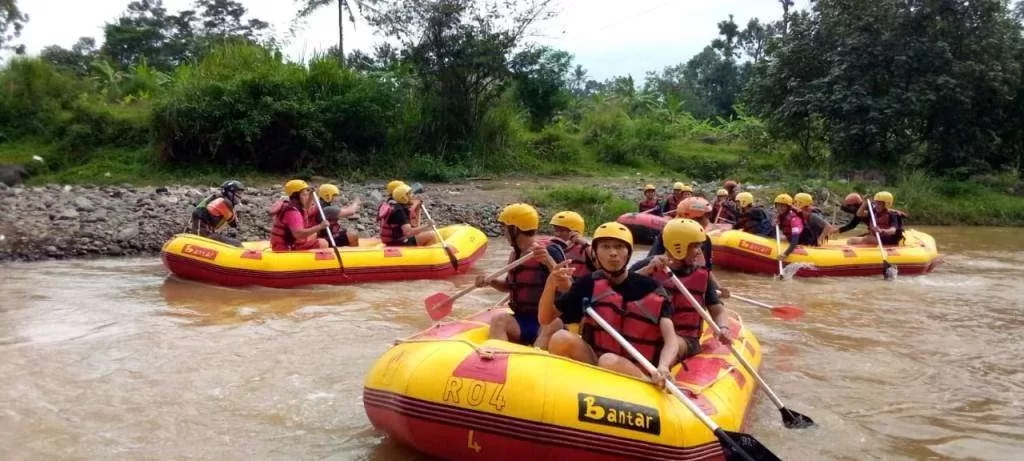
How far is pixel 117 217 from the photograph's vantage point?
11.9 meters

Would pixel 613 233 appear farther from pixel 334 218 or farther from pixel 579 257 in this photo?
pixel 334 218

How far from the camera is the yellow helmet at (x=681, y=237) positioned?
4.89m

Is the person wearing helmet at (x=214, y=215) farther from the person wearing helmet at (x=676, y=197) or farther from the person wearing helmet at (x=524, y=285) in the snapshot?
the person wearing helmet at (x=676, y=197)

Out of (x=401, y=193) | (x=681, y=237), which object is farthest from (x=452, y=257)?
(x=681, y=237)

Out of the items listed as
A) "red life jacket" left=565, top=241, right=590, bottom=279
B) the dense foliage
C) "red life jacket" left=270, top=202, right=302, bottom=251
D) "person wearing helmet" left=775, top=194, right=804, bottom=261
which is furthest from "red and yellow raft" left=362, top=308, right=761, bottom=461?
the dense foliage

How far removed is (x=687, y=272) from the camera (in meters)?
5.06

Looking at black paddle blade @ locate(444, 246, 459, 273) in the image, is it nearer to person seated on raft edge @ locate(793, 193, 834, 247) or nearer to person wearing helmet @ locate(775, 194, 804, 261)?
person wearing helmet @ locate(775, 194, 804, 261)

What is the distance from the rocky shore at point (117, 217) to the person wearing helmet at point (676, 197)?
285 centimetres

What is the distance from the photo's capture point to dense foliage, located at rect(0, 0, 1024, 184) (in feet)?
56.1

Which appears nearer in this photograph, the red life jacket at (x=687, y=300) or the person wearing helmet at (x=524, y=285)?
the red life jacket at (x=687, y=300)

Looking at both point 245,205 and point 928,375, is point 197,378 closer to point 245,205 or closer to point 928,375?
point 928,375

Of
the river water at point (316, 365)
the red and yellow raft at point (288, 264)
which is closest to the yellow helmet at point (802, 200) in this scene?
the river water at point (316, 365)

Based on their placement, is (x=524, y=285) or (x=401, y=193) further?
(x=401, y=193)

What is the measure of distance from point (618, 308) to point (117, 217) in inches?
380
